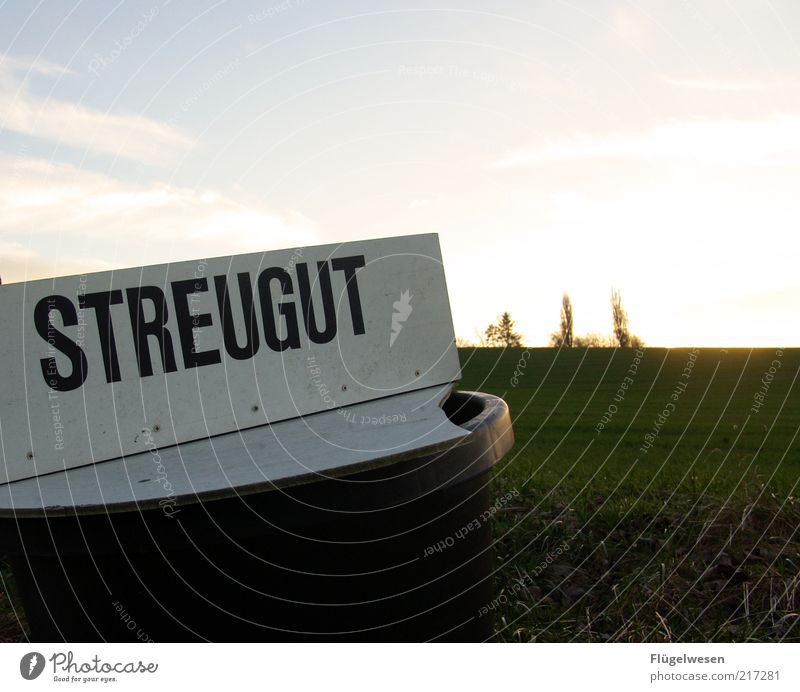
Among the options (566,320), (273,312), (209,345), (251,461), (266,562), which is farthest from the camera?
(566,320)

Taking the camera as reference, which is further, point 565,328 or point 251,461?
point 565,328

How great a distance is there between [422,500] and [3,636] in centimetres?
318

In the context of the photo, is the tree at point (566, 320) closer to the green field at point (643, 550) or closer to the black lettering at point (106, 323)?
the green field at point (643, 550)

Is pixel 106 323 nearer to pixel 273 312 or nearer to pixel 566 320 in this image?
pixel 273 312

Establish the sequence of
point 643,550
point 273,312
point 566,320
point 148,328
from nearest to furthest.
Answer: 1. point 148,328
2. point 273,312
3. point 643,550
4. point 566,320

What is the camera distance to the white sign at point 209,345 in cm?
311

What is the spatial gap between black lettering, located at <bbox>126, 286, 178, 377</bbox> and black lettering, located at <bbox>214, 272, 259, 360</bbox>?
23 cm

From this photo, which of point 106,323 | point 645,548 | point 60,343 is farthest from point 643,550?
point 60,343

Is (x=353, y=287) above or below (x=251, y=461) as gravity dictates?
above

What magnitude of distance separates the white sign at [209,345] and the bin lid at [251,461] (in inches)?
3.8

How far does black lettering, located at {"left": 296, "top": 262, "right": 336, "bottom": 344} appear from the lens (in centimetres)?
362

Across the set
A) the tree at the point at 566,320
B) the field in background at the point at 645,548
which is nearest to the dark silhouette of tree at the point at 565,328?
the tree at the point at 566,320

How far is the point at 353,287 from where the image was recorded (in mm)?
3729

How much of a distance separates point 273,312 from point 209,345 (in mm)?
310
